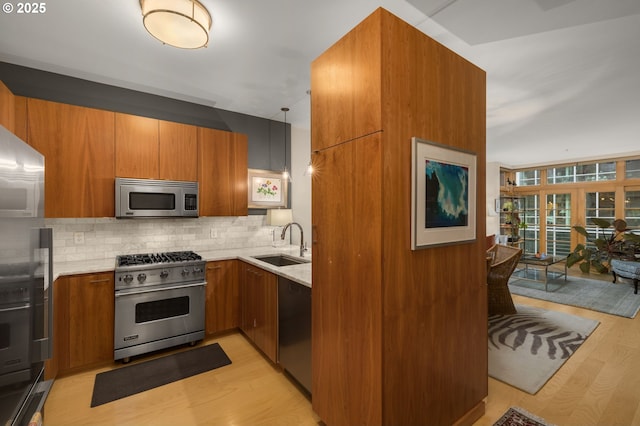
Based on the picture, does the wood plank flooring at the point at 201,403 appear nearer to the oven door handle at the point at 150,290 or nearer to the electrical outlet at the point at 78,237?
the oven door handle at the point at 150,290

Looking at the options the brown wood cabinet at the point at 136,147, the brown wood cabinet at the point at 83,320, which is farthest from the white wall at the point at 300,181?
the brown wood cabinet at the point at 83,320

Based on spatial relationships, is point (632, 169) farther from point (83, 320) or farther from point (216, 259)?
point (83, 320)

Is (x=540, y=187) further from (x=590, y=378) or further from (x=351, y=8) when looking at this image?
(x=351, y=8)

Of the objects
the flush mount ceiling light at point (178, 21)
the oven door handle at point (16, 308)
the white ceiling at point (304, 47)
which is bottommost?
the oven door handle at point (16, 308)

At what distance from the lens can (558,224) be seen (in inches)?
302

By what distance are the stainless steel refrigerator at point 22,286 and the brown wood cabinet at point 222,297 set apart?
1827mm

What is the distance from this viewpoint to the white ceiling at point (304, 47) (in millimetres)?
1974

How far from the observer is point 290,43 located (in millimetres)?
2400

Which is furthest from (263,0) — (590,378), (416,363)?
(590,378)

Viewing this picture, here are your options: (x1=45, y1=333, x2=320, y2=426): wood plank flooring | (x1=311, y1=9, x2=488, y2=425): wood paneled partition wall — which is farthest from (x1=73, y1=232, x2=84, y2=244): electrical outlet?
(x1=311, y1=9, x2=488, y2=425): wood paneled partition wall

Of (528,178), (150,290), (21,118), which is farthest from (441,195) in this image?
(528,178)

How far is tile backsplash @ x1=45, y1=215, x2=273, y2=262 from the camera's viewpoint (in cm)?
291

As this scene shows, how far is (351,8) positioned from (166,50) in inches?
65.1

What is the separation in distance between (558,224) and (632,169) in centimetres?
190
